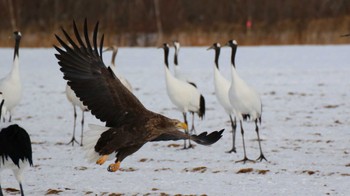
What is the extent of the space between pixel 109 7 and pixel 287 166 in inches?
1047

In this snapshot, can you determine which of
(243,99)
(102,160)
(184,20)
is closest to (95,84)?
(102,160)

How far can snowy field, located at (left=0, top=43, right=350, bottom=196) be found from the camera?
7.69 m

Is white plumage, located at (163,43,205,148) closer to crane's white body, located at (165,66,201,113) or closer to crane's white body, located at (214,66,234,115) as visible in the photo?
crane's white body, located at (165,66,201,113)

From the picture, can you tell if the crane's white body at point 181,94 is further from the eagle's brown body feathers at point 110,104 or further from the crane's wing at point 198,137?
the crane's wing at point 198,137

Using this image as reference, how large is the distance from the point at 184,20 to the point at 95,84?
85.4 ft

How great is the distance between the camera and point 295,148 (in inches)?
384

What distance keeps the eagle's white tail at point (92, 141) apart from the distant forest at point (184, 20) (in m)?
18.8

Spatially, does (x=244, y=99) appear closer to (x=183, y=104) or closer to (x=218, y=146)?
(x=218, y=146)

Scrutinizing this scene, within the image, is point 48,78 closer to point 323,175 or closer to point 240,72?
point 240,72

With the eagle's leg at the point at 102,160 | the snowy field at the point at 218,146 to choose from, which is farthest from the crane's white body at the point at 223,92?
the eagle's leg at the point at 102,160

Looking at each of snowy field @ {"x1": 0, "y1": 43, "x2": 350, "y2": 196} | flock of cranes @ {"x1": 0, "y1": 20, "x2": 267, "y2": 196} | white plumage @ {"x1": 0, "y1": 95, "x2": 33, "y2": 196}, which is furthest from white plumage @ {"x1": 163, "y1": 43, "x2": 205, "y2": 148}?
white plumage @ {"x1": 0, "y1": 95, "x2": 33, "y2": 196}

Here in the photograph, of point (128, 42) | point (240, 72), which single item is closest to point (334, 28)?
point (128, 42)

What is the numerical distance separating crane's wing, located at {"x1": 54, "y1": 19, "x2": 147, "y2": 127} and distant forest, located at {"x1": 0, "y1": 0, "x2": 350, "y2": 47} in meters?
18.9

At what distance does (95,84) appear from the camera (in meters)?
7.13
